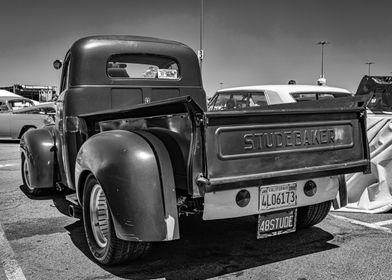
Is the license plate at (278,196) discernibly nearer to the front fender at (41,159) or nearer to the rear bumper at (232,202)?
the rear bumper at (232,202)

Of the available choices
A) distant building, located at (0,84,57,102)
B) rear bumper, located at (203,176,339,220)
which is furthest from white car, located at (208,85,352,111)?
distant building, located at (0,84,57,102)

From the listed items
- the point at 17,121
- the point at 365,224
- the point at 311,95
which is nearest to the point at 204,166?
the point at 365,224

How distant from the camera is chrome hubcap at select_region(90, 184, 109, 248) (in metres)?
3.45

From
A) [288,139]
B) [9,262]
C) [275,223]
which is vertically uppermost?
[288,139]

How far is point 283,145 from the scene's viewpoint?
3.11 metres

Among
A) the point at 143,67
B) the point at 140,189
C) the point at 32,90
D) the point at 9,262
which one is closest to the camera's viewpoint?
the point at 140,189

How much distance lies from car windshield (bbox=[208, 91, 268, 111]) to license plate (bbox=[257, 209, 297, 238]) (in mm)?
4499

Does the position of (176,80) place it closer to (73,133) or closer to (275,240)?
(73,133)

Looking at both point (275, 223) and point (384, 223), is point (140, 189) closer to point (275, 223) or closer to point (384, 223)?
point (275, 223)

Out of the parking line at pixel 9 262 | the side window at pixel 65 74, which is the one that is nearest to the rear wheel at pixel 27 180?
the side window at pixel 65 74

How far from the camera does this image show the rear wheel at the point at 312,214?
13.3ft

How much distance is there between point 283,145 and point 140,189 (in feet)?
3.51

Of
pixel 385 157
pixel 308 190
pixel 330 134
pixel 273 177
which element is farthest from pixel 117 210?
pixel 385 157

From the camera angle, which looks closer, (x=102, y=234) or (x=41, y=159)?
(x=102, y=234)
